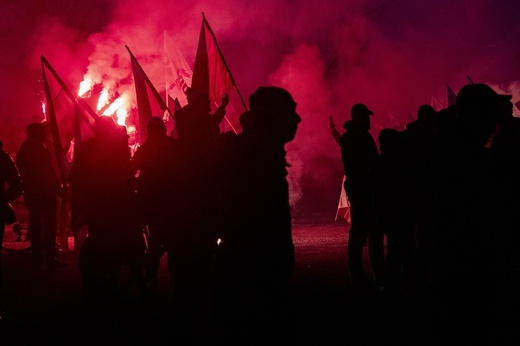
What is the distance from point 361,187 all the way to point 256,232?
454 cm

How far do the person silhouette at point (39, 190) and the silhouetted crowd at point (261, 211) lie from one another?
9.65ft

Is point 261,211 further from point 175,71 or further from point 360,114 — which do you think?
point 175,71

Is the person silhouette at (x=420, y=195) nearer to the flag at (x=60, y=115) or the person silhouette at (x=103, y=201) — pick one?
the person silhouette at (x=103, y=201)

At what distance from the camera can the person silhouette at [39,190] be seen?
9.98 meters

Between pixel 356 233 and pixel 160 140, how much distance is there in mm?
2428

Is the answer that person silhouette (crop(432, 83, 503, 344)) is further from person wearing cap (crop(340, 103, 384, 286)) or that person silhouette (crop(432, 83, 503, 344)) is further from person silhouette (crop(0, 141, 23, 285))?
person wearing cap (crop(340, 103, 384, 286))

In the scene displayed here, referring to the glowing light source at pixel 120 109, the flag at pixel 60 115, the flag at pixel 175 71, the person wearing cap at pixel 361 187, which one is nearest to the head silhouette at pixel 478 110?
the person wearing cap at pixel 361 187

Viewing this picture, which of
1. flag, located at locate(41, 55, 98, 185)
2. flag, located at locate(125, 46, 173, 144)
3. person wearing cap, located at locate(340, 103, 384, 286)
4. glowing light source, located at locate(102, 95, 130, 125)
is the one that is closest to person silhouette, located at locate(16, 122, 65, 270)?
flag, located at locate(41, 55, 98, 185)

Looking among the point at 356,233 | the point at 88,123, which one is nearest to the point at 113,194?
the point at 356,233

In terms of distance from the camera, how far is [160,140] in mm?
7422

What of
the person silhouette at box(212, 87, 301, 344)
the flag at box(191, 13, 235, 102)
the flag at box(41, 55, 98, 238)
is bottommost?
the person silhouette at box(212, 87, 301, 344)

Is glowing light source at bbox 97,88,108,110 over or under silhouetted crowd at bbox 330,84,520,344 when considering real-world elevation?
over

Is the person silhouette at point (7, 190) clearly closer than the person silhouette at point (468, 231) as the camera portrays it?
No

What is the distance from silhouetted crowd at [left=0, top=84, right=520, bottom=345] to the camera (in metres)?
3.33
